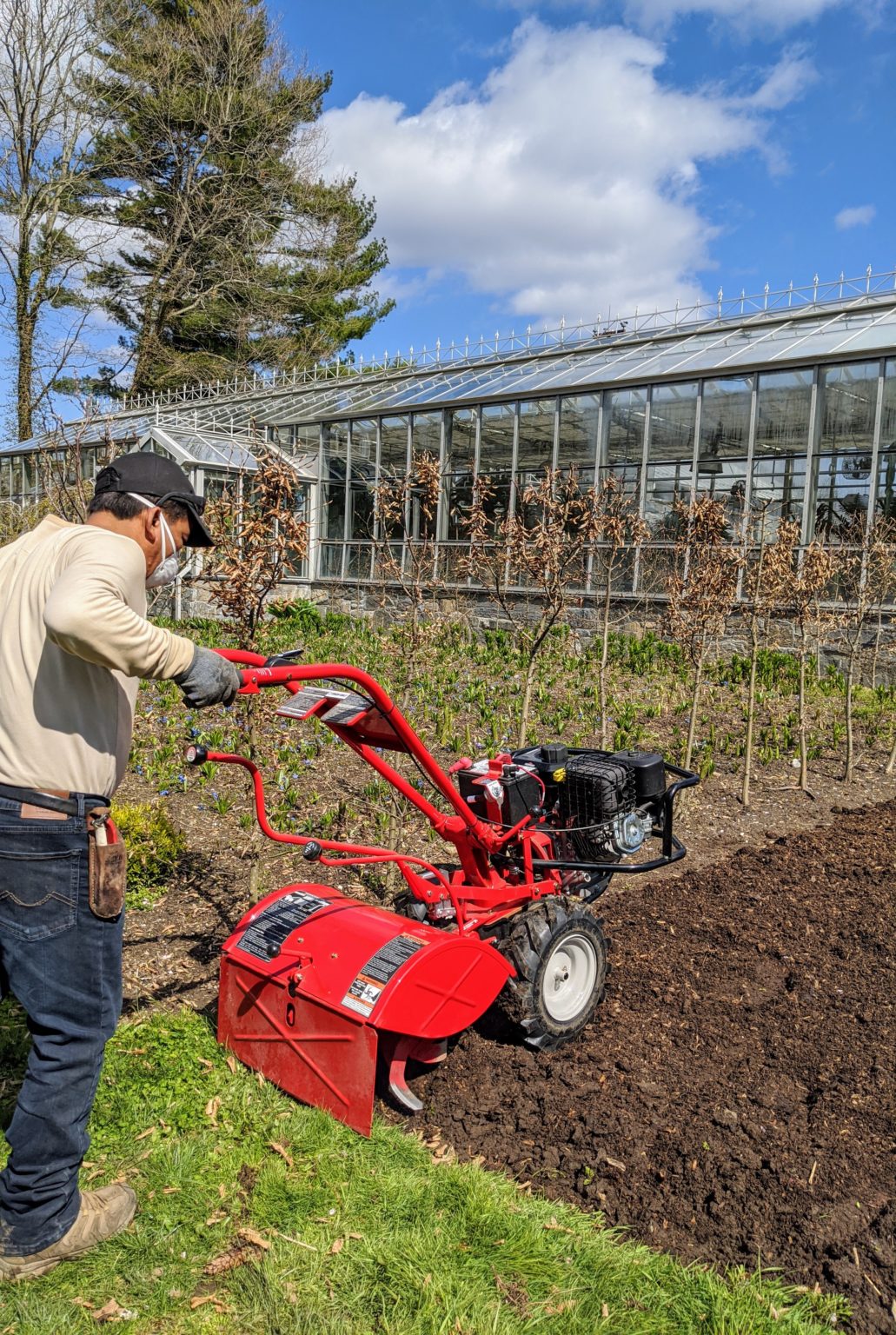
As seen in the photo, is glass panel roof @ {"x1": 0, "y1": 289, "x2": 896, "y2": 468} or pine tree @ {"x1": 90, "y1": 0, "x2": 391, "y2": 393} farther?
pine tree @ {"x1": 90, "y1": 0, "x2": 391, "y2": 393}

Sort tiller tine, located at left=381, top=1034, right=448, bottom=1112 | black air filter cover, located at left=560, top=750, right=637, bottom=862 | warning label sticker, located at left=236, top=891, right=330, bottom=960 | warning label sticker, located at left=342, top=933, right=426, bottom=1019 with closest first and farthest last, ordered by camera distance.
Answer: warning label sticker, located at left=342, top=933, right=426, bottom=1019 → tiller tine, located at left=381, top=1034, right=448, bottom=1112 → warning label sticker, located at left=236, top=891, right=330, bottom=960 → black air filter cover, located at left=560, top=750, right=637, bottom=862

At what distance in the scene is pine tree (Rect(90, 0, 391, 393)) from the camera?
→ 26.9 meters

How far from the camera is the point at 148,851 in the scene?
5523 millimetres

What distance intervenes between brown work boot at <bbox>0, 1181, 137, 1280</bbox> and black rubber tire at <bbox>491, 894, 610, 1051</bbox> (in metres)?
1.41

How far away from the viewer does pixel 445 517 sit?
62.3ft

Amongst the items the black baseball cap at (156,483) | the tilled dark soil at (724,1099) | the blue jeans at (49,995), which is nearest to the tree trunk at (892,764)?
the tilled dark soil at (724,1099)

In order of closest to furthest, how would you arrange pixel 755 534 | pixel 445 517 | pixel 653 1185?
pixel 653 1185
pixel 755 534
pixel 445 517

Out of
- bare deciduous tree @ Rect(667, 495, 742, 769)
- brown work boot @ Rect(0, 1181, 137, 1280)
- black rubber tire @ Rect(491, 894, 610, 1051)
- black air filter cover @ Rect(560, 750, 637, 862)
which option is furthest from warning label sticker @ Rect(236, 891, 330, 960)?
bare deciduous tree @ Rect(667, 495, 742, 769)

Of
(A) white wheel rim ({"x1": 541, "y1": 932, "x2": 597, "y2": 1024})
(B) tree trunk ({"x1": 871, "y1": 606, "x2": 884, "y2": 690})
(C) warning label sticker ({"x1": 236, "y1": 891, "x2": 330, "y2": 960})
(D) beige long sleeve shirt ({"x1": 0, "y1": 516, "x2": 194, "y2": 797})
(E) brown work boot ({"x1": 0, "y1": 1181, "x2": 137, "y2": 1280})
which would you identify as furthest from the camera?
(B) tree trunk ({"x1": 871, "y1": 606, "x2": 884, "y2": 690})

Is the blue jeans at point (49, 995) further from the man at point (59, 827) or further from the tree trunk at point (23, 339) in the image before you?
the tree trunk at point (23, 339)

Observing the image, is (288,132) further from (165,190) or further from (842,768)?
(842,768)

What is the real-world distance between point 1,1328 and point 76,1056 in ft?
2.13

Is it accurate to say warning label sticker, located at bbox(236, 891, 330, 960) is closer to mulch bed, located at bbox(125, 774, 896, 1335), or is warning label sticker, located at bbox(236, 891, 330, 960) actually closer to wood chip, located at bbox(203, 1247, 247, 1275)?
mulch bed, located at bbox(125, 774, 896, 1335)

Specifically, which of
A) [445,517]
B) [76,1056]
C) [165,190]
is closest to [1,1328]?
Result: [76,1056]
